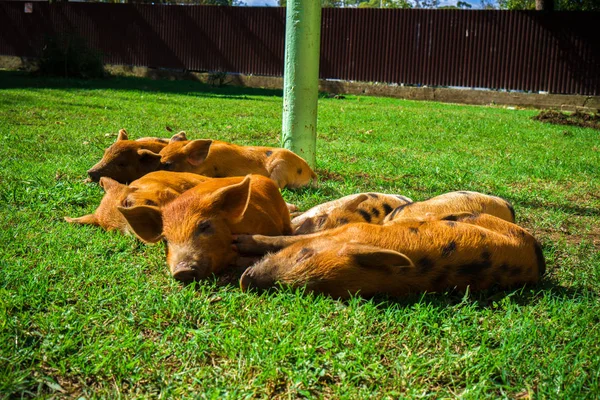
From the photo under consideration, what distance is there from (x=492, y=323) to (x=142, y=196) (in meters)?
2.44

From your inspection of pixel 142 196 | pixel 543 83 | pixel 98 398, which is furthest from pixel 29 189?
pixel 543 83

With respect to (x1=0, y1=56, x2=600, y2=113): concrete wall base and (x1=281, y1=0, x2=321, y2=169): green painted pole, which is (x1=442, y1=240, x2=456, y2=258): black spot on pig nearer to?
(x1=281, y1=0, x2=321, y2=169): green painted pole

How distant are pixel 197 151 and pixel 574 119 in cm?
1209

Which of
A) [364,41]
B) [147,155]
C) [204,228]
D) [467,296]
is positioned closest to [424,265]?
[467,296]

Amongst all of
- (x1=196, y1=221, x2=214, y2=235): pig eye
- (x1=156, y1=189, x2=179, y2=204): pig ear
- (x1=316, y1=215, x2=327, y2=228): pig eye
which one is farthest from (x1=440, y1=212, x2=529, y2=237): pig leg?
(x1=156, y1=189, x2=179, y2=204): pig ear

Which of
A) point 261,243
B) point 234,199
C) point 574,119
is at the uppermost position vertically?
point 574,119

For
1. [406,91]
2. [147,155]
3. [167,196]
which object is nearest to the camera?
[167,196]

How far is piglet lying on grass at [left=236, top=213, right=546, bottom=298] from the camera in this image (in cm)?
330

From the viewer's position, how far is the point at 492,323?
3180 millimetres

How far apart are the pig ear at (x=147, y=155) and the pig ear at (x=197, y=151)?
0.95 ft

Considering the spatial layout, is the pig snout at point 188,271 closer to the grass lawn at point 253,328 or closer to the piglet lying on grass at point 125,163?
the grass lawn at point 253,328

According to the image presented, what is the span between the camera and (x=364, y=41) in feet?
75.0

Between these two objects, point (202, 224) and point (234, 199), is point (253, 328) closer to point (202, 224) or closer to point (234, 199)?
point (202, 224)

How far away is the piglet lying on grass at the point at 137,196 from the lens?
4188 millimetres
